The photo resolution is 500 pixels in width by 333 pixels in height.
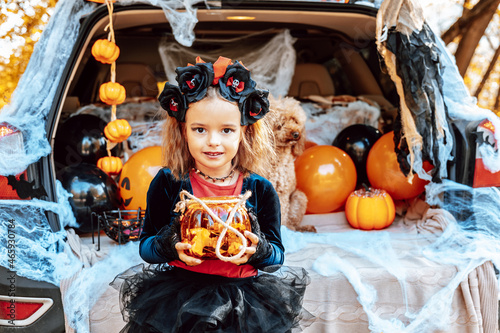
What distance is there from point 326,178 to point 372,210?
40 centimetres

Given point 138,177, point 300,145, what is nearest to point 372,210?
point 300,145

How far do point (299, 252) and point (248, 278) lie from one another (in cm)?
110

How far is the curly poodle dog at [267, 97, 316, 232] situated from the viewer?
3.06m

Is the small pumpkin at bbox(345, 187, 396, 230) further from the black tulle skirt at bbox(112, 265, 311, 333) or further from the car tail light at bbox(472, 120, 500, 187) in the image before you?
the black tulle skirt at bbox(112, 265, 311, 333)

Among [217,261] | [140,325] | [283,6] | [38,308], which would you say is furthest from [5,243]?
[283,6]

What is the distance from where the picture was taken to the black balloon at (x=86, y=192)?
8.90 feet

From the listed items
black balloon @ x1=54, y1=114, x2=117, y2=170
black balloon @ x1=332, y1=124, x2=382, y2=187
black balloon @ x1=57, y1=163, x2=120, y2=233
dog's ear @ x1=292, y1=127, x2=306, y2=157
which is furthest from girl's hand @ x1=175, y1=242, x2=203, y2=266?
black balloon @ x1=332, y1=124, x2=382, y2=187

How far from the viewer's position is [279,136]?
3.07 m

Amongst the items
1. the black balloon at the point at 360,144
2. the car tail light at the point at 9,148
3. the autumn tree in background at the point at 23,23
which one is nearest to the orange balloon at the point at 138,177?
the car tail light at the point at 9,148

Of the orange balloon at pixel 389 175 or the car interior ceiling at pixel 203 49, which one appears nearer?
the orange balloon at pixel 389 175

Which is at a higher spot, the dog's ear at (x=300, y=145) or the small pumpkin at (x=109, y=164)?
the dog's ear at (x=300, y=145)

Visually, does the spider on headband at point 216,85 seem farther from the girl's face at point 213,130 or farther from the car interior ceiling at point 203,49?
the car interior ceiling at point 203,49

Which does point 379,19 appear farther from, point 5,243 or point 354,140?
point 5,243

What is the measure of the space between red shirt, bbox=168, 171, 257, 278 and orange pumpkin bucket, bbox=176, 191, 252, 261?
0.63 feet
